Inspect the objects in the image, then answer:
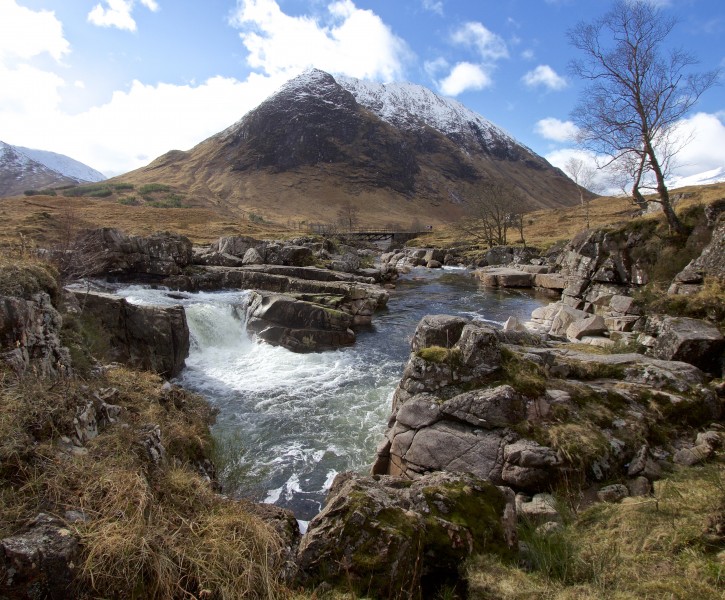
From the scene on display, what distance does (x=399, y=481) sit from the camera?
523cm

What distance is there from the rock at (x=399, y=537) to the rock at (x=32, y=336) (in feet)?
17.0

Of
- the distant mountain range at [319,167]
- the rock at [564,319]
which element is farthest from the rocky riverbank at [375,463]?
the distant mountain range at [319,167]

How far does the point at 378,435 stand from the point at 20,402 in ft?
25.0

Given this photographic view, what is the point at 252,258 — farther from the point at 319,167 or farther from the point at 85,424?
the point at 319,167

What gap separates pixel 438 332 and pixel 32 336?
825 cm

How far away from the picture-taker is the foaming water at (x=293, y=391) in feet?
30.4

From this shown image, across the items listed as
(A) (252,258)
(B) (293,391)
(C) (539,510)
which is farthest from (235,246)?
(C) (539,510)

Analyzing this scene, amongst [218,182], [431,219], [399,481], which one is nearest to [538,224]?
[431,219]

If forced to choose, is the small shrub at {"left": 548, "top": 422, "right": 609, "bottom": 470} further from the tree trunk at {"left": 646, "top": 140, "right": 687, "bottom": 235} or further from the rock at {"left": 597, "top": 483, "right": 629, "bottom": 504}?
the tree trunk at {"left": 646, "top": 140, "right": 687, "bottom": 235}

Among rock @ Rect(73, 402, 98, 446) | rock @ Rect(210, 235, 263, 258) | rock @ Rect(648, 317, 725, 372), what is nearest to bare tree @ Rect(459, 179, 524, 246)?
rock @ Rect(210, 235, 263, 258)

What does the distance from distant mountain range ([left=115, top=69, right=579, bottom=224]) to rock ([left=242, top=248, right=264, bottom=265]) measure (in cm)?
8494

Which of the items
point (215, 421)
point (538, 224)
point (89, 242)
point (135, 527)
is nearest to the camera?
point (135, 527)

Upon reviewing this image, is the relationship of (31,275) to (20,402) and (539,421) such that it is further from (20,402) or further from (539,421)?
(539,421)

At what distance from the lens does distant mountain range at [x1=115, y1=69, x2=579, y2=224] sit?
13212cm
